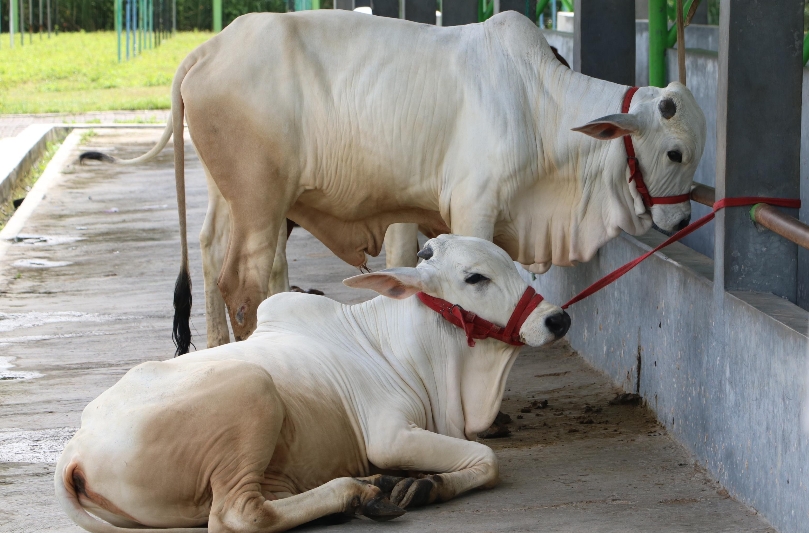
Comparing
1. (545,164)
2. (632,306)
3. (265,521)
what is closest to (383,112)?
(545,164)

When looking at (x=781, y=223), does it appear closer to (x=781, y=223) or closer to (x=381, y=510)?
(x=781, y=223)

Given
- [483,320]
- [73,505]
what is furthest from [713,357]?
[73,505]

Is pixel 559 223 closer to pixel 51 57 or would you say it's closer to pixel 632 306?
pixel 632 306

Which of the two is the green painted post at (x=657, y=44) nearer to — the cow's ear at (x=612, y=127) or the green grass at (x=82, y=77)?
the cow's ear at (x=612, y=127)

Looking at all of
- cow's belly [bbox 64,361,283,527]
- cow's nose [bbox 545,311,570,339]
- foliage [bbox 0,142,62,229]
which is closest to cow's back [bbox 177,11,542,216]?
cow's nose [bbox 545,311,570,339]

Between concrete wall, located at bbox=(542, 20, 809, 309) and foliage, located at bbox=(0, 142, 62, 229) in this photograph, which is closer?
concrete wall, located at bbox=(542, 20, 809, 309)

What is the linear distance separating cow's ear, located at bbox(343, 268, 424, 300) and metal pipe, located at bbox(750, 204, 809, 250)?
1086 mm

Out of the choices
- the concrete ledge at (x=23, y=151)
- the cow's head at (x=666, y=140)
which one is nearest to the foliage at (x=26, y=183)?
the concrete ledge at (x=23, y=151)

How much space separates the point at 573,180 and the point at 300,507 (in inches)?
90.1

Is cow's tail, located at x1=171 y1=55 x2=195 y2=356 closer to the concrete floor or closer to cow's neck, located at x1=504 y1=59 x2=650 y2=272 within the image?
the concrete floor

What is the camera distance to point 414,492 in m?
3.71

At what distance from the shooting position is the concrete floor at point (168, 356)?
3.78 metres

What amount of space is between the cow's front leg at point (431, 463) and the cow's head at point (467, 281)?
1.31 ft

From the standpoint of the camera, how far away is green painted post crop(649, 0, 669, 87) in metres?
7.04
